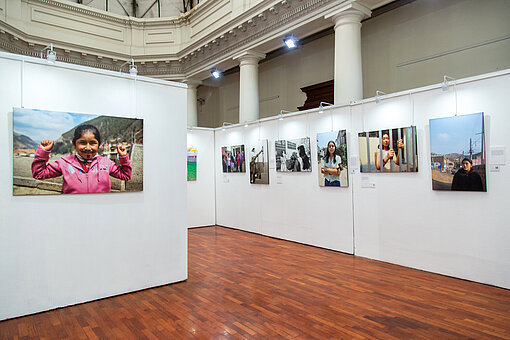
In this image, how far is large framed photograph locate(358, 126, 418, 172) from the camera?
690 centimetres

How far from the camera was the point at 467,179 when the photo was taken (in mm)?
Answer: 6070

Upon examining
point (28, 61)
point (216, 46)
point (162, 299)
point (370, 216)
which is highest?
point (216, 46)

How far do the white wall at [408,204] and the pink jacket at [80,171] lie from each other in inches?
195

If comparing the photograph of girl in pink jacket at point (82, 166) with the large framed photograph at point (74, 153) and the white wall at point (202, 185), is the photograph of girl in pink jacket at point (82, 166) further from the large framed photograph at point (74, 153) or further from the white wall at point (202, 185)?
the white wall at point (202, 185)

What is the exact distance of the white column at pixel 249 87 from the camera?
13.1 m

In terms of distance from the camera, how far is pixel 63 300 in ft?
17.0

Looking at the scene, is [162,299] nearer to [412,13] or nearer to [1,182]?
[1,182]

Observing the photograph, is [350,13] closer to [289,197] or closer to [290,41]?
[290,41]

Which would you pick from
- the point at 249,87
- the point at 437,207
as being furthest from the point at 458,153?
the point at 249,87

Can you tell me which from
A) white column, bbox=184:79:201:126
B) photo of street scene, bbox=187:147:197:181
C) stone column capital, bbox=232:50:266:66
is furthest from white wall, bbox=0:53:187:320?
white column, bbox=184:79:201:126

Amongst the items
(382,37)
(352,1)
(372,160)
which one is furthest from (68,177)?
(382,37)

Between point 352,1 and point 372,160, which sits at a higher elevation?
point 352,1

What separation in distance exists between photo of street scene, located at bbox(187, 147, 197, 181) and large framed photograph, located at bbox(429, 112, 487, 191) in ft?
25.2

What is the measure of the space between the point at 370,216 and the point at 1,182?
266 inches
